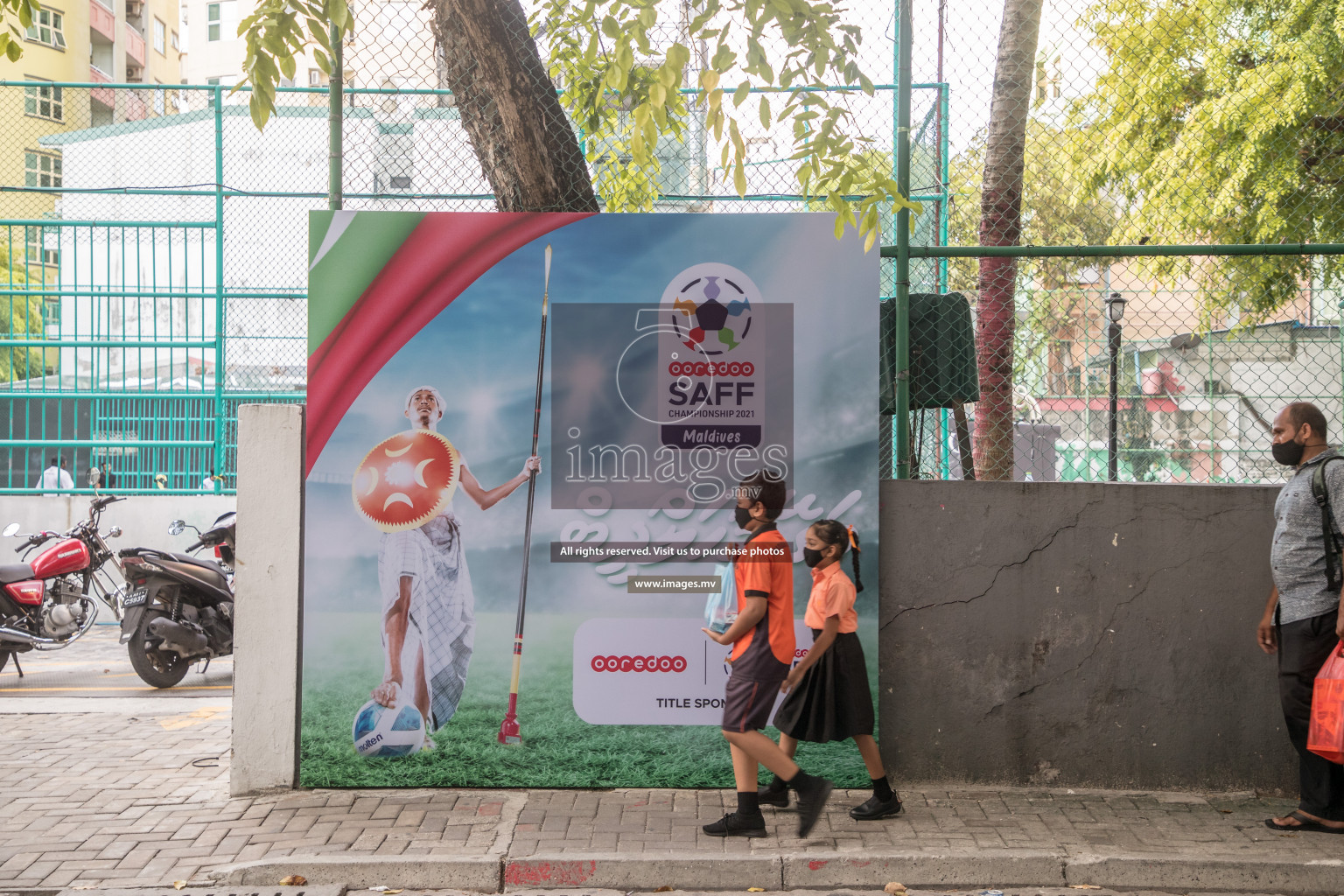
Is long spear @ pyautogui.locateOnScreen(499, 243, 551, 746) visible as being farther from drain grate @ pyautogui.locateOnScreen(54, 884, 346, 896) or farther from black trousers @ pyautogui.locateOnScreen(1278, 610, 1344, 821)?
black trousers @ pyautogui.locateOnScreen(1278, 610, 1344, 821)

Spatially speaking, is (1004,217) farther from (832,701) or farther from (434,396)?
(434,396)

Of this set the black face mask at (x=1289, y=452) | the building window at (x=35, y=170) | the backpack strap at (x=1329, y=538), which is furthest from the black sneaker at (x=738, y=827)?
the building window at (x=35, y=170)

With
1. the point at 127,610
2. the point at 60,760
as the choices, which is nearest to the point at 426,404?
the point at 60,760

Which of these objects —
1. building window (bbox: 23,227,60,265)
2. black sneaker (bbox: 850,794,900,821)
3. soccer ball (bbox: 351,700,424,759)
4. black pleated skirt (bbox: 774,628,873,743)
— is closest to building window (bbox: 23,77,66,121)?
building window (bbox: 23,227,60,265)

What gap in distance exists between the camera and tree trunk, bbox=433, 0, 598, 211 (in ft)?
19.5

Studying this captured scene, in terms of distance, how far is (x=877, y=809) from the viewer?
5.01 meters

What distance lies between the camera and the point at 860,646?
5.15 meters

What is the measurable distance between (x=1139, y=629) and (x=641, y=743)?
101 inches

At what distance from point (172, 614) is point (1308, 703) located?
7441 mm

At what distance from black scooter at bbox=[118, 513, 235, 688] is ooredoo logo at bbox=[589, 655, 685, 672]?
3929mm

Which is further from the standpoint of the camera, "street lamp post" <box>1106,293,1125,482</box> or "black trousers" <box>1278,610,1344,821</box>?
"street lamp post" <box>1106,293,1125,482</box>

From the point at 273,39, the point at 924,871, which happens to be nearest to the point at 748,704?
the point at 924,871

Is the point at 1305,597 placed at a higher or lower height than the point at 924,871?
higher

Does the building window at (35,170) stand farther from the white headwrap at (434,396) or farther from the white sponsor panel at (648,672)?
the white sponsor panel at (648,672)
